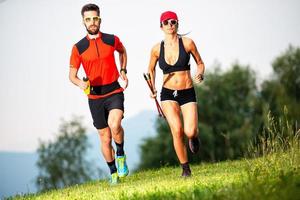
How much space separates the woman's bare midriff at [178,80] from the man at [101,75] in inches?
48.0

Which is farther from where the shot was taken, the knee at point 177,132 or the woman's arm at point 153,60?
the woman's arm at point 153,60

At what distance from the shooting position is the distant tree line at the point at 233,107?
53.5m

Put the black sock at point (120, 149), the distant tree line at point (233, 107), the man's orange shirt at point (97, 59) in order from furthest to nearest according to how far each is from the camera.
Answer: the distant tree line at point (233, 107)
the black sock at point (120, 149)
the man's orange shirt at point (97, 59)

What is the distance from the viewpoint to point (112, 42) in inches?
498

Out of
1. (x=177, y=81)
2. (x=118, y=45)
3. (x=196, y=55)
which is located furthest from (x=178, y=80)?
(x=118, y=45)

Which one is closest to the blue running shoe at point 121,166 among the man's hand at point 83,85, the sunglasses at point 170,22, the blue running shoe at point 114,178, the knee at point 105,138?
the blue running shoe at point 114,178

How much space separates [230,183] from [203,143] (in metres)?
43.9

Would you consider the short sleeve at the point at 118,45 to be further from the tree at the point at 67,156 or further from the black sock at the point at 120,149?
the tree at the point at 67,156

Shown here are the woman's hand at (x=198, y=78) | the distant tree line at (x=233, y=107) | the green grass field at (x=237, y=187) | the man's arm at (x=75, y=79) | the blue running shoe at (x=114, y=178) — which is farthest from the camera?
the distant tree line at (x=233, y=107)

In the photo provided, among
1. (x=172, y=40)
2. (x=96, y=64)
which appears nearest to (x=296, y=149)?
(x=172, y=40)

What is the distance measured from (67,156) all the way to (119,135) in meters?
58.9

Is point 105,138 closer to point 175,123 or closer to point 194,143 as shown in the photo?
point 194,143

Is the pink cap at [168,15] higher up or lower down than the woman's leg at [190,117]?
higher up

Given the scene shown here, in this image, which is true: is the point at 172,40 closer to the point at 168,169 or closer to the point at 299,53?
the point at 168,169
